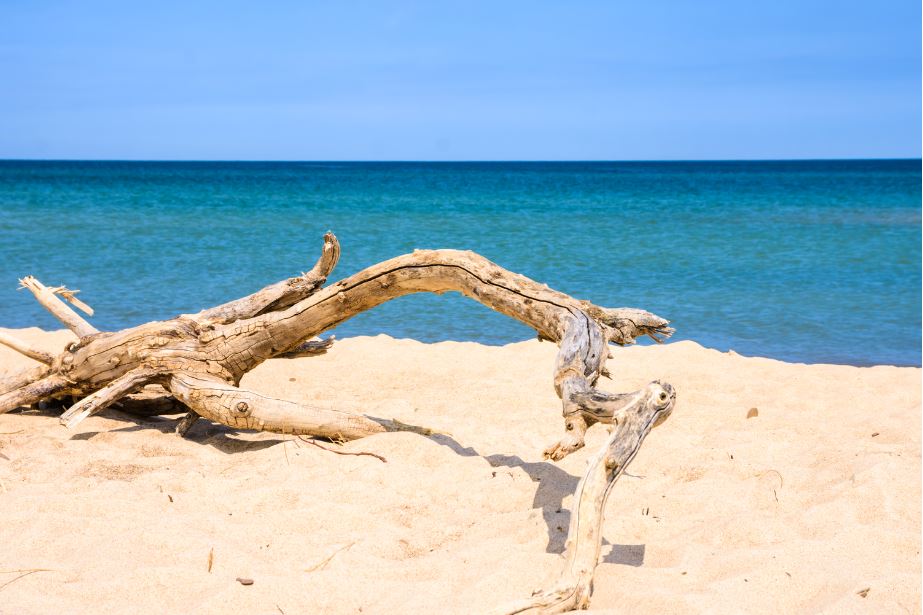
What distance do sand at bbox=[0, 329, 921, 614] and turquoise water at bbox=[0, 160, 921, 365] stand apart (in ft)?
13.5

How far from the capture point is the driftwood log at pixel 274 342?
4.10 meters

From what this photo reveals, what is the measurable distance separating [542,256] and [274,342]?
1302 centimetres

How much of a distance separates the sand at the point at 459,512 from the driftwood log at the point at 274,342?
0.64 ft

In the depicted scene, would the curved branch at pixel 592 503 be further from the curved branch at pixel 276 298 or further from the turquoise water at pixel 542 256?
the turquoise water at pixel 542 256

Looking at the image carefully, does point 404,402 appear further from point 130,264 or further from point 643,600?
point 130,264

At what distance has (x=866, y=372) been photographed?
683cm

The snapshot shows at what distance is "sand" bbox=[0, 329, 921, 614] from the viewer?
293 cm

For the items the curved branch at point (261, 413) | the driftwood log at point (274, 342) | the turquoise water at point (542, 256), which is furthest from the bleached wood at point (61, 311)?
the turquoise water at point (542, 256)

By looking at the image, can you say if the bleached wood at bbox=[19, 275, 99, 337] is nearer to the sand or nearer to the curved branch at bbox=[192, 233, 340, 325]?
the sand

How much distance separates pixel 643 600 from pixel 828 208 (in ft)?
109

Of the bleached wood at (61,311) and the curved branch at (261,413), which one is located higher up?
the bleached wood at (61,311)

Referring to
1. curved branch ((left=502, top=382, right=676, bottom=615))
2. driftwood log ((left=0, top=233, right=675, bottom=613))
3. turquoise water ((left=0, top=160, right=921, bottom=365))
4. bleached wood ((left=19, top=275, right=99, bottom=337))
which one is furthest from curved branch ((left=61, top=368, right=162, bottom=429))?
turquoise water ((left=0, top=160, right=921, bottom=365))

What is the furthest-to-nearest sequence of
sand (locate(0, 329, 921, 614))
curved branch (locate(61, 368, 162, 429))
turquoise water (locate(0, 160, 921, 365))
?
turquoise water (locate(0, 160, 921, 365)) < curved branch (locate(61, 368, 162, 429)) < sand (locate(0, 329, 921, 614))

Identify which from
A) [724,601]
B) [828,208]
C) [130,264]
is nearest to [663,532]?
[724,601]
